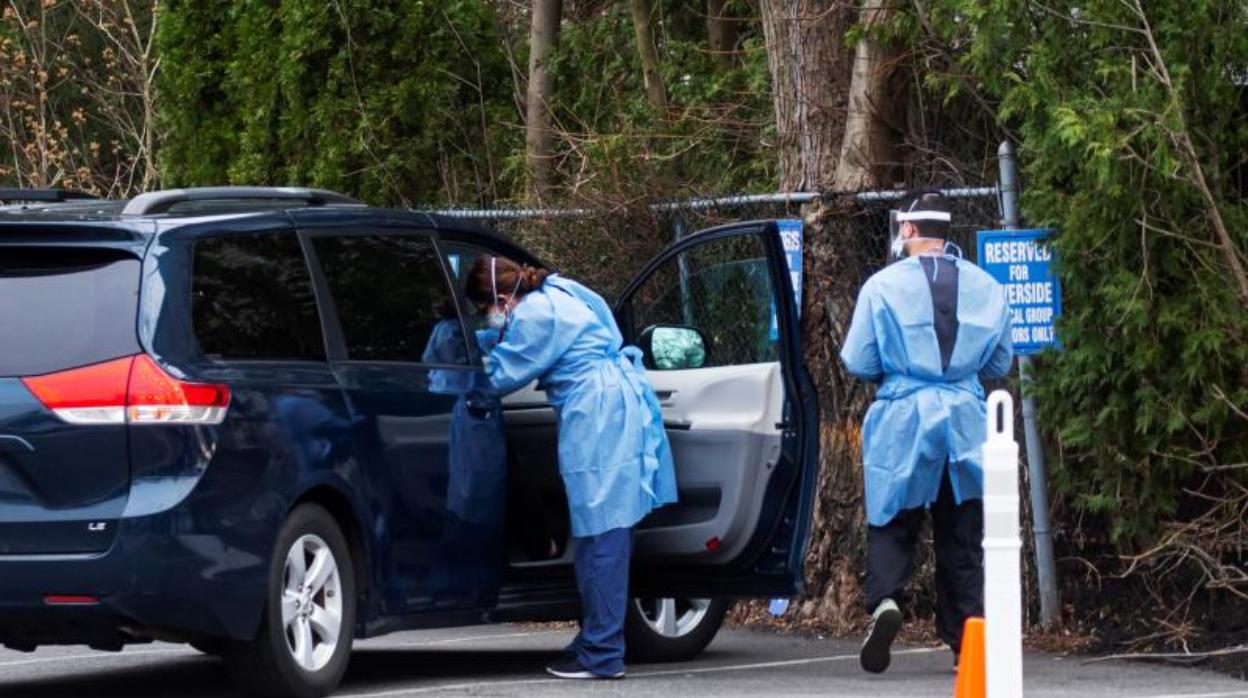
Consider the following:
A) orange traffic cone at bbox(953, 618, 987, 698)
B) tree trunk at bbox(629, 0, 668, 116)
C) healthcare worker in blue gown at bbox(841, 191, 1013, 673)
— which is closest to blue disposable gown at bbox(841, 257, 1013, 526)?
healthcare worker in blue gown at bbox(841, 191, 1013, 673)

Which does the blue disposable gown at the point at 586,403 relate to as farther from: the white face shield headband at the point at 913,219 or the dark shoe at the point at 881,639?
the white face shield headband at the point at 913,219

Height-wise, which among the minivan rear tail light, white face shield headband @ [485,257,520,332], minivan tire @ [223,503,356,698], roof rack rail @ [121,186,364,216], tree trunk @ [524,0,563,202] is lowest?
minivan tire @ [223,503,356,698]

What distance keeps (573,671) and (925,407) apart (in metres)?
1.68

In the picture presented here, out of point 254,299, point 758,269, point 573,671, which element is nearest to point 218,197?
point 254,299

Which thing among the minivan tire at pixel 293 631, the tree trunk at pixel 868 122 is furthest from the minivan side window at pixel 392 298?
the tree trunk at pixel 868 122

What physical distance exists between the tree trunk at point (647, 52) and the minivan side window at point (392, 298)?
7016 mm

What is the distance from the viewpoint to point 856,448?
11641 millimetres

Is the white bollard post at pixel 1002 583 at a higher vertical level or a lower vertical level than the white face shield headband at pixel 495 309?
lower

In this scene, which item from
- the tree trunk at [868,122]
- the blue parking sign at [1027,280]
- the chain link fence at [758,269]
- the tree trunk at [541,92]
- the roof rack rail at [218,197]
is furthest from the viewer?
the tree trunk at [541,92]

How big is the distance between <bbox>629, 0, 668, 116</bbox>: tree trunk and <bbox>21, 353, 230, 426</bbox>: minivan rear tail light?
8.73 m

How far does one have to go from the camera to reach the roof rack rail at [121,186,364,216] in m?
8.67

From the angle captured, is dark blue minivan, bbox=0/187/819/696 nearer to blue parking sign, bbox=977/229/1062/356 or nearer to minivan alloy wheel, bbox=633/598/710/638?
minivan alloy wheel, bbox=633/598/710/638

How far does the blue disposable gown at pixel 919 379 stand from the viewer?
364 inches

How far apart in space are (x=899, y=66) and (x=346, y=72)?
6496 millimetres
